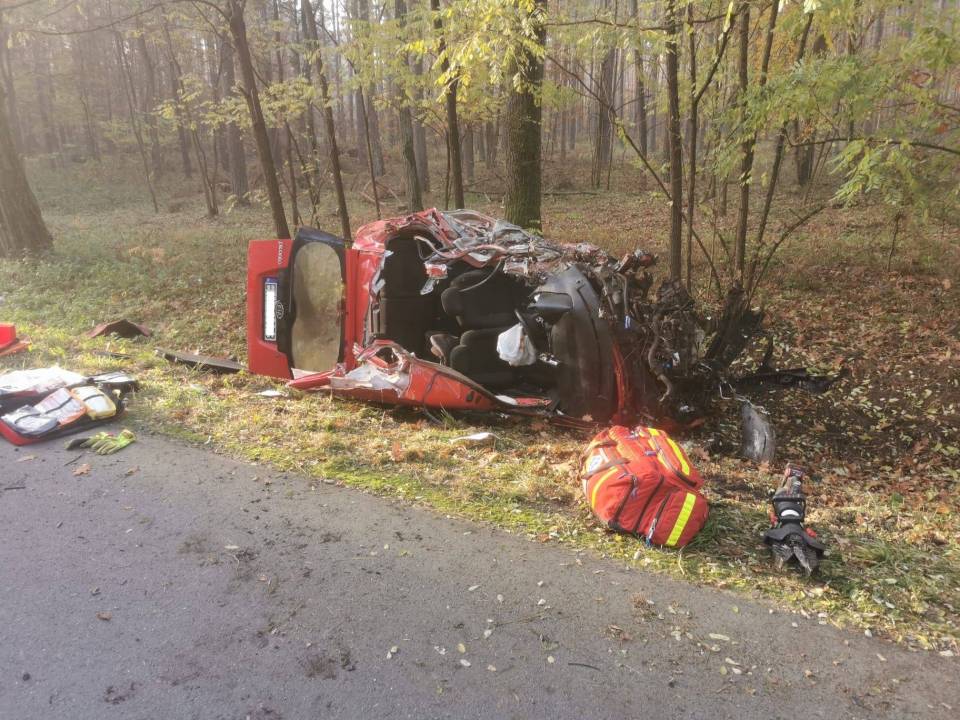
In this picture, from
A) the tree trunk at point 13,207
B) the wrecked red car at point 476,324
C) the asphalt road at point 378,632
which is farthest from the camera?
the tree trunk at point 13,207

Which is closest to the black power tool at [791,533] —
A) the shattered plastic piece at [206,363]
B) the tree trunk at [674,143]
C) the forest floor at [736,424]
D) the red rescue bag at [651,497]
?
the forest floor at [736,424]

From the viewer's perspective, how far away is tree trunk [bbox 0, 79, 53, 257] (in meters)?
12.1

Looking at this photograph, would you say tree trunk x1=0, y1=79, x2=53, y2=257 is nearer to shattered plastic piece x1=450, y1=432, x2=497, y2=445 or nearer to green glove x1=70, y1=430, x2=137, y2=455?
green glove x1=70, y1=430, x2=137, y2=455

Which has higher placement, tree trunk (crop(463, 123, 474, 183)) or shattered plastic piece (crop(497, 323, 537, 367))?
tree trunk (crop(463, 123, 474, 183))

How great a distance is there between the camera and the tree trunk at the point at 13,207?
475 inches

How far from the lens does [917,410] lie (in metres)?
5.98

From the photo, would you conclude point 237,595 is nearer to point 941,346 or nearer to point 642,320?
point 642,320

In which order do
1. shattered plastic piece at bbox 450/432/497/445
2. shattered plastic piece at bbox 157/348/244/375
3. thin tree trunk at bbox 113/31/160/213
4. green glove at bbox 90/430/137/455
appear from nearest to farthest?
green glove at bbox 90/430/137/455 → shattered plastic piece at bbox 450/432/497/445 → shattered plastic piece at bbox 157/348/244/375 → thin tree trunk at bbox 113/31/160/213

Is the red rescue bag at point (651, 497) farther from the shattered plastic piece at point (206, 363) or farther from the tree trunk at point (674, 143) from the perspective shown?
the shattered plastic piece at point (206, 363)

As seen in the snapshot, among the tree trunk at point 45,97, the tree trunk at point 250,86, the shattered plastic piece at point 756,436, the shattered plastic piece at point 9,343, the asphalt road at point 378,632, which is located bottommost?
Answer: the shattered plastic piece at point 756,436

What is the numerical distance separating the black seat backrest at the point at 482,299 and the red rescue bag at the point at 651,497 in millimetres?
3060

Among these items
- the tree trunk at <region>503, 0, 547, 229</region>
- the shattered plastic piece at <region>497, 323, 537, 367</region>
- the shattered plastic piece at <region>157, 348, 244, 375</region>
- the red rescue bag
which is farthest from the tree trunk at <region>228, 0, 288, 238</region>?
the red rescue bag

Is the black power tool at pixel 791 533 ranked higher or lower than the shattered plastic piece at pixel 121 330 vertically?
higher

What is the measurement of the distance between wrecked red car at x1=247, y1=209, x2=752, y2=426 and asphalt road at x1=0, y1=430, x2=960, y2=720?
2.06 metres
